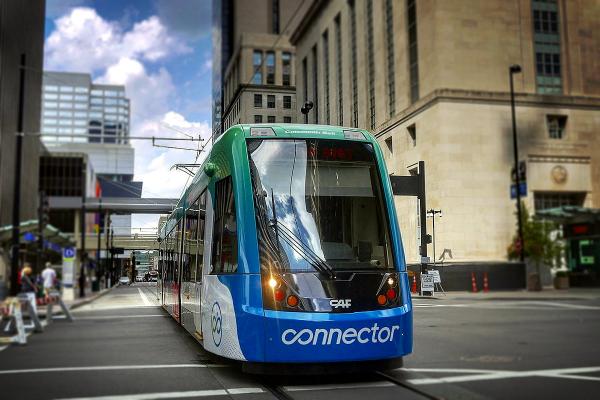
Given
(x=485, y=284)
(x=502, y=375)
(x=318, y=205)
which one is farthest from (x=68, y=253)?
(x=502, y=375)

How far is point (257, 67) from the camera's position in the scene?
9422 mm

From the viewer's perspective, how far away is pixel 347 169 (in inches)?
323

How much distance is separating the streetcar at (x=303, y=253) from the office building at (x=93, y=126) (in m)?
1.57

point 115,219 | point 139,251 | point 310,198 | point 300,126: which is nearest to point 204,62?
point 300,126

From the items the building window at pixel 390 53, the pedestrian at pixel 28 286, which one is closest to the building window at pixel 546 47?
the building window at pixel 390 53

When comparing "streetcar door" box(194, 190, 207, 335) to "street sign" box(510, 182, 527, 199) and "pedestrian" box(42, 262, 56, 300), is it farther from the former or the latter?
"pedestrian" box(42, 262, 56, 300)

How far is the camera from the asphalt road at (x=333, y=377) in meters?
7.28

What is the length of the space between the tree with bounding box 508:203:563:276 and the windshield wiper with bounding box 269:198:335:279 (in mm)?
3044

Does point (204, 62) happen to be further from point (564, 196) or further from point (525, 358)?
point (525, 358)

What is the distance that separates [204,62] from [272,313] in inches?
131

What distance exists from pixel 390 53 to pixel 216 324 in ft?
15.8

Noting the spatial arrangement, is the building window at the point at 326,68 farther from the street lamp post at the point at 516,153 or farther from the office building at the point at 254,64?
the street lamp post at the point at 516,153

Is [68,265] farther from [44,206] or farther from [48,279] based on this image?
[44,206]

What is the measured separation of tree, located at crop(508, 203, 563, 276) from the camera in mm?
8969
